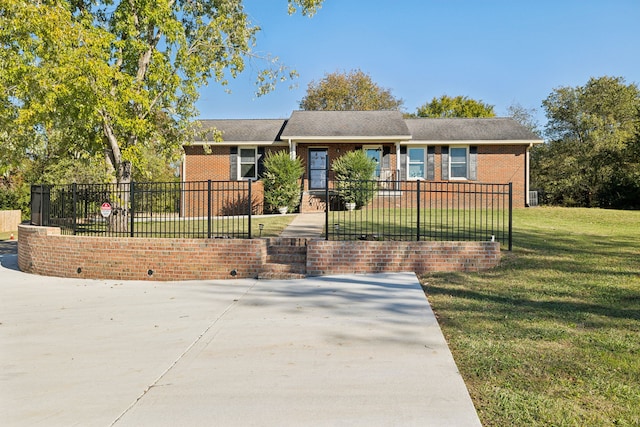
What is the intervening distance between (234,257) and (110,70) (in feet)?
18.0

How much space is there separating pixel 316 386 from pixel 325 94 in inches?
1508

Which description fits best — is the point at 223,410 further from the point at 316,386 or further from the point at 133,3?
the point at 133,3

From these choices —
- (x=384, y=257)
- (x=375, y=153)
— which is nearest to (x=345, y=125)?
(x=375, y=153)

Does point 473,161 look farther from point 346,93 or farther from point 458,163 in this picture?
point 346,93

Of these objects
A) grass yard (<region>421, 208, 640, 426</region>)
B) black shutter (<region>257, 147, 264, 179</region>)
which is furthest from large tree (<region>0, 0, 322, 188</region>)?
grass yard (<region>421, 208, 640, 426</region>)

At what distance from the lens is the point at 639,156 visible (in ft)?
76.2

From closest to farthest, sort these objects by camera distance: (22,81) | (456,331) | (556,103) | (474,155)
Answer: (456,331)
(22,81)
(474,155)
(556,103)

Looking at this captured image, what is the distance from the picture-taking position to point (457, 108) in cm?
4084

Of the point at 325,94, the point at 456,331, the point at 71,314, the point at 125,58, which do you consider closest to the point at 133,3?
the point at 125,58

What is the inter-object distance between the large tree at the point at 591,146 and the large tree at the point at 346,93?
1378 cm

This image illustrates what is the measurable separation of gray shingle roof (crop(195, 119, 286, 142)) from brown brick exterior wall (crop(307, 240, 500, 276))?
13.5 metres

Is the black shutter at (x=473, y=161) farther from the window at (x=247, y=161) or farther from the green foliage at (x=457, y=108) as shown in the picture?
the green foliage at (x=457, y=108)

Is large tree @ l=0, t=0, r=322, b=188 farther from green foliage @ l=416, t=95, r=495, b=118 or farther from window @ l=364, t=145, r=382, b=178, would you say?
green foliage @ l=416, t=95, r=495, b=118

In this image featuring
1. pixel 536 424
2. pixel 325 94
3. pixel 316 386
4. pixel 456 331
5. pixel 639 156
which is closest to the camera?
pixel 536 424
